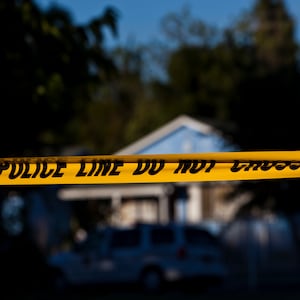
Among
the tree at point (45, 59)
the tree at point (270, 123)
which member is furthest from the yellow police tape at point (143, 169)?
the tree at point (270, 123)

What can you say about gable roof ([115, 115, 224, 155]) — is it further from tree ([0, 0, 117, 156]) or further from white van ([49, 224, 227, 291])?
tree ([0, 0, 117, 156])

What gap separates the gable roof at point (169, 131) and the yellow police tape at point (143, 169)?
12.9m

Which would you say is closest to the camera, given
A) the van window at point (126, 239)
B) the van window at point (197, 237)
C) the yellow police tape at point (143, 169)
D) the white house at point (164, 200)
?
the yellow police tape at point (143, 169)

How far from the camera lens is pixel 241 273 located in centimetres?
2705

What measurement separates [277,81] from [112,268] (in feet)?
20.3

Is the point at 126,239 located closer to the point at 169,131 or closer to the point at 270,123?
the point at 169,131

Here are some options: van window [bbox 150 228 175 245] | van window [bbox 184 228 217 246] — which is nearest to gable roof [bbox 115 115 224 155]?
van window [bbox 150 228 175 245]

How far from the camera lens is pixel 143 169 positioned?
305 inches

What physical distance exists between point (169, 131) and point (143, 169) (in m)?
16.1

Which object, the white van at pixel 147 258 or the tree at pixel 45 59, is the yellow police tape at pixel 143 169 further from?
the white van at pixel 147 258

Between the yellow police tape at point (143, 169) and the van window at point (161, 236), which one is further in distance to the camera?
the van window at point (161, 236)

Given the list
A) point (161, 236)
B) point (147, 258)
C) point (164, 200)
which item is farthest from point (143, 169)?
point (164, 200)

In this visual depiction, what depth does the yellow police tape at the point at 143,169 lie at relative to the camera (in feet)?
25.4

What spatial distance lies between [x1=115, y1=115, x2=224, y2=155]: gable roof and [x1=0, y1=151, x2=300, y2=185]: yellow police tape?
12897 millimetres
